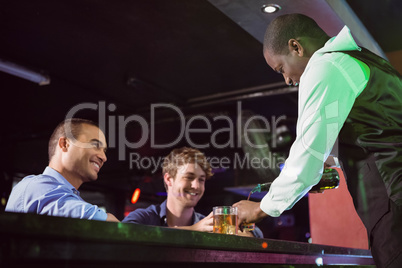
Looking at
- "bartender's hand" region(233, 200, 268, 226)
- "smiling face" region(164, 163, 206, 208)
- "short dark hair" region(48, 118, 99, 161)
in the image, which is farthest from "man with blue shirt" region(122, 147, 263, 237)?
"bartender's hand" region(233, 200, 268, 226)

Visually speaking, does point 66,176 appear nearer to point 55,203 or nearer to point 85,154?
point 85,154

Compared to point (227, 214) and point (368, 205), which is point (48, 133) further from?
point (368, 205)

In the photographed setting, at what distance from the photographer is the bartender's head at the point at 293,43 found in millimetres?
1643

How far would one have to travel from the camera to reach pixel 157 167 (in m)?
8.35

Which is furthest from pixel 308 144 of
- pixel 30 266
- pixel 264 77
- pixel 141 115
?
pixel 141 115

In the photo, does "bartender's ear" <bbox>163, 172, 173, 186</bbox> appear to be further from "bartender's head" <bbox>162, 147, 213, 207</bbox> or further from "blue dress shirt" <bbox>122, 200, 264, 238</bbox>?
"blue dress shirt" <bbox>122, 200, 264, 238</bbox>

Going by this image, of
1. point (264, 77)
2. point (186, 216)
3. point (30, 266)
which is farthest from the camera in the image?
point (264, 77)

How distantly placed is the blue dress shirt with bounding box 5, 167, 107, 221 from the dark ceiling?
5.79 feet

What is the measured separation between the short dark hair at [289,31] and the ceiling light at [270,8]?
1.26 metres

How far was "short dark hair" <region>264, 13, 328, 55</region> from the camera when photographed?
1681 millimetres

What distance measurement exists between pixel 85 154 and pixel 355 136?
5.61ft

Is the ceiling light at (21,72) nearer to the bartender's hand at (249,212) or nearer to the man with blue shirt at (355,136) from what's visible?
the bartender's hand at (249,212)

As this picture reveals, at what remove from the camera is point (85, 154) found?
2.51 meters

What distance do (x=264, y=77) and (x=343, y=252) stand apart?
3834mm
